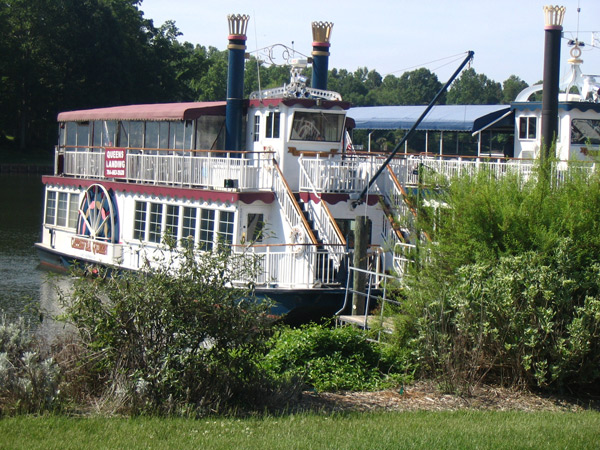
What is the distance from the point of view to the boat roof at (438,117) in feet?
102

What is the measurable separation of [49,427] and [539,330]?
239 inches

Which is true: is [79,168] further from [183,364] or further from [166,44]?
[166,44]

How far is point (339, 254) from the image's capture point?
1803 cm

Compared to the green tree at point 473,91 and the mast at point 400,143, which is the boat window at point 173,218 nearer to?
the mast at point 400,143

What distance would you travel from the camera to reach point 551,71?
22703 mm

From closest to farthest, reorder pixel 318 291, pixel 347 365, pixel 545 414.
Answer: pixel 545 414 < pixel 347 365 < pixel 318 291

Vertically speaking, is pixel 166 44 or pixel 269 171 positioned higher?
pixel 166 44

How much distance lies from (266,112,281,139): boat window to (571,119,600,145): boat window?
10250 millimetres

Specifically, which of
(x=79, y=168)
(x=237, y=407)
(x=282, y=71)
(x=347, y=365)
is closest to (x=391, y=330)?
(x=347, y=365)

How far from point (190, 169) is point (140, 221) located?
2.84m

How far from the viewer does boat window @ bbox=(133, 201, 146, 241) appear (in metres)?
22.9

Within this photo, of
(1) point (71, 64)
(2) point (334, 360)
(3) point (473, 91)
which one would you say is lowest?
(2) point (334, 360)

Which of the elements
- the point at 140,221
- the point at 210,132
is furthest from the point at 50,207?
the point at 210,132

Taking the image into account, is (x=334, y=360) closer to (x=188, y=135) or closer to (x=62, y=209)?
(x=188, y=135)
